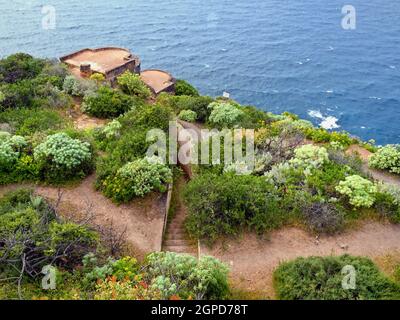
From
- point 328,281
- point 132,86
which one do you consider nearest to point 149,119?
point 132,86

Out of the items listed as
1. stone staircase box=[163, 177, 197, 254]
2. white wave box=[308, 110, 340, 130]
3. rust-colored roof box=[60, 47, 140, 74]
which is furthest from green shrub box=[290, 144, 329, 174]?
white wave box=[308, 110, 340, 130]

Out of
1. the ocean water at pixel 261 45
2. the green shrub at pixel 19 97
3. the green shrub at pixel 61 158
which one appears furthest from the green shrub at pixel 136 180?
the ocean water at pixel 261 45

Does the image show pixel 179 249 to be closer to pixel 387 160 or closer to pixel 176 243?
pixel 176 243

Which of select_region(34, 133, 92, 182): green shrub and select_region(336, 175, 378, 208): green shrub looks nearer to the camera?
select_region(336, 175, 378, 208): green shrub

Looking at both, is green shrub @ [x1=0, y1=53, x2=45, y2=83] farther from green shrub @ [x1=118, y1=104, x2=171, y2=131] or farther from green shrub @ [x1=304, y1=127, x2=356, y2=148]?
green shrub @ [x1=304, y1=127, x2=356, y2=148]

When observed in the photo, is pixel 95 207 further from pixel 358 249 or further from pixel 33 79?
pixel 33 79

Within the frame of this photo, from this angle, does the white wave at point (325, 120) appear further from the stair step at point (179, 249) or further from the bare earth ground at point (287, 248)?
the stair step at point (179, 249)
